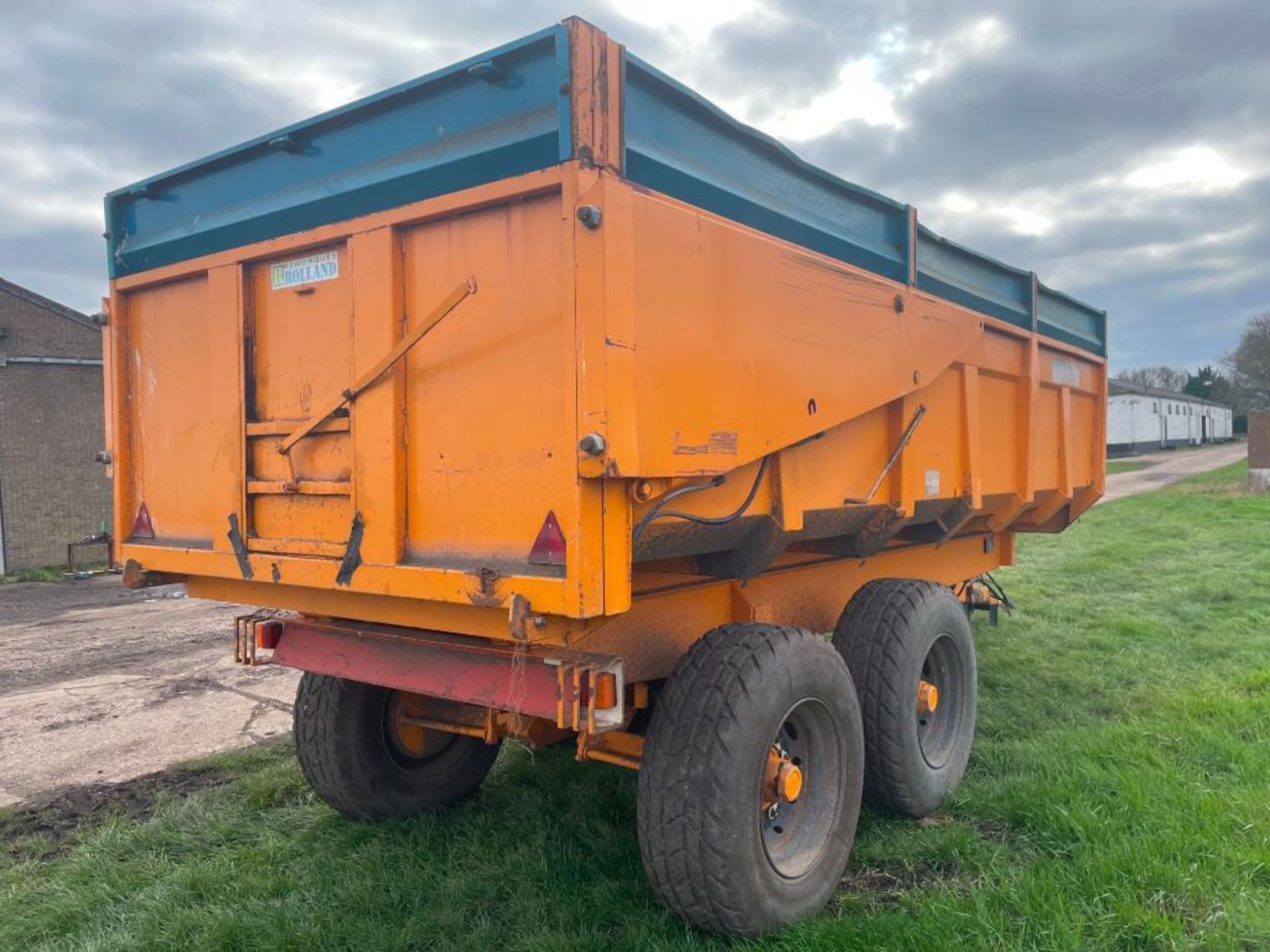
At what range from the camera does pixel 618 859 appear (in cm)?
360

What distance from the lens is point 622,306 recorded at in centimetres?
251

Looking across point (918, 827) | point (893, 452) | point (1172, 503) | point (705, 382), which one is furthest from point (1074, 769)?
Result: point (1172, 503)

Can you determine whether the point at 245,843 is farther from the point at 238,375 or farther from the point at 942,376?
the point at 942,376

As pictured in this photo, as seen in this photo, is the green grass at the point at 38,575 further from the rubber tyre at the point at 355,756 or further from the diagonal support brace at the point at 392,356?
the diagonal support brace at the point at 392,356

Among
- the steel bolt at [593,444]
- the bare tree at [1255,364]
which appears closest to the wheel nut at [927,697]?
the steel bolt at [593,444]

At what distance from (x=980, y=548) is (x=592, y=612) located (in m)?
4.29

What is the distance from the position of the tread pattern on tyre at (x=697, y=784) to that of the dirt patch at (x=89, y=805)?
9.25 ft

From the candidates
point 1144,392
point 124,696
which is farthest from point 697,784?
point 1144,392

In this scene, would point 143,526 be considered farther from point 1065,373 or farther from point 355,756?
point 1065,373

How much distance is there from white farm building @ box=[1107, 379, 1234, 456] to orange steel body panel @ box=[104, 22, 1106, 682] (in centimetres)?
4230

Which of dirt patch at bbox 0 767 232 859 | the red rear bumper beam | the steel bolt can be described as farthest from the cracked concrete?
the steel bolt

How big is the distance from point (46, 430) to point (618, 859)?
16.0 metres

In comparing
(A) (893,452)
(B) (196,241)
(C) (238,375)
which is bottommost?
(A) (893,452)

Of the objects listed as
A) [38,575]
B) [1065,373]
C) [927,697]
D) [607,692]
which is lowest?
[38,575]
